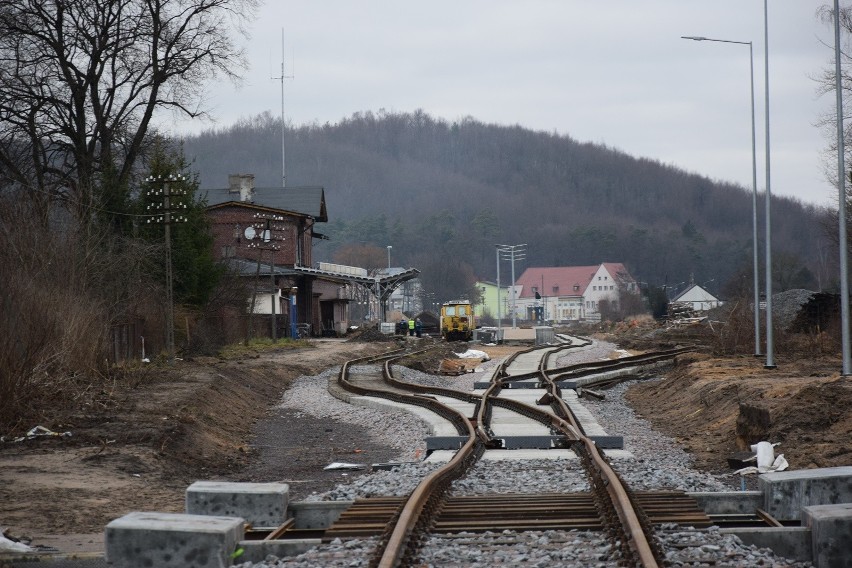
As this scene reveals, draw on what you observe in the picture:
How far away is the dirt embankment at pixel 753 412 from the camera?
13914mm

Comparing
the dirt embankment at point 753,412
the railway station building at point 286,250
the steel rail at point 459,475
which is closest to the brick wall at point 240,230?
the railway station building at point 286,250

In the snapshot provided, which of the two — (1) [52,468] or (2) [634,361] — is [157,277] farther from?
(1) [52,468]

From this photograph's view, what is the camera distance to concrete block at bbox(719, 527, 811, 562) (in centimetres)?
718

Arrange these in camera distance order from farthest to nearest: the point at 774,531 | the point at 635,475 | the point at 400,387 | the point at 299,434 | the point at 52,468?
the point at 400,387 → the point at 299,434 → the point at 52,468 → the point at 635,475 → the point at 774,531

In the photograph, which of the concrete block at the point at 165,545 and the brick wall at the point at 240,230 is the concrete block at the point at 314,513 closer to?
the concrete block at the point at 165,545

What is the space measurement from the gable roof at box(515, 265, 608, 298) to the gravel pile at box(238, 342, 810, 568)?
160 metres

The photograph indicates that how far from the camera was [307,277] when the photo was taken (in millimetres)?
69812

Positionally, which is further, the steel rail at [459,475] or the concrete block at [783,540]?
the concrete block at [783,540]

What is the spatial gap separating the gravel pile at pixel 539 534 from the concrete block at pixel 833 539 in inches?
5.8

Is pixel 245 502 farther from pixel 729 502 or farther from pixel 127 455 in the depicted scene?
pixel 127 455

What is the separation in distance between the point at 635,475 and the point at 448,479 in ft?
6.45

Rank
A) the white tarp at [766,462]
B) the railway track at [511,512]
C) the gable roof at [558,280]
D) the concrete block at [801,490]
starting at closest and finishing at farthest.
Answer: the railway track at [511,512] → the concrete block at [801,490] → the white tarp at [766,462] → the gable roof at [558,280]

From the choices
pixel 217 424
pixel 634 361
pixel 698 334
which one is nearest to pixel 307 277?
pixel 698 334

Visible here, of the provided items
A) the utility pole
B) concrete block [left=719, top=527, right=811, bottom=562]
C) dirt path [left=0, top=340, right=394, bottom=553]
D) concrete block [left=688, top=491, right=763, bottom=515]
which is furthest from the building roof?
concrete block [left=719, top=527, right=811, bottom=562]
